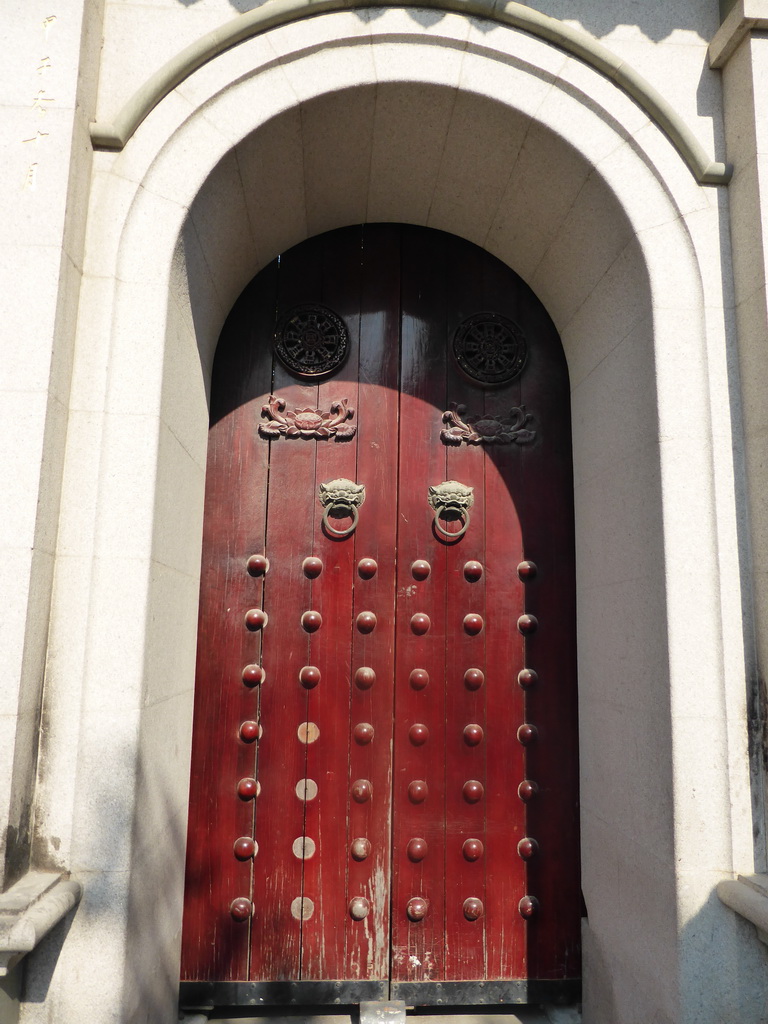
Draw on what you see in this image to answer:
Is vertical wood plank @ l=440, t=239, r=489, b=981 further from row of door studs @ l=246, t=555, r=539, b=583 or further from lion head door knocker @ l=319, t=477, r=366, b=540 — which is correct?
lion head door knocker @ l=319, t=477, r=366, b=540

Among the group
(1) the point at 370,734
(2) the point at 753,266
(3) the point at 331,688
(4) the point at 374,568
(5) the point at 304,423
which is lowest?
(1) the point at 370,734

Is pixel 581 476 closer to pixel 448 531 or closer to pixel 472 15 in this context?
pixel 448 531

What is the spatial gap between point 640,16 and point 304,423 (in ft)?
7.24

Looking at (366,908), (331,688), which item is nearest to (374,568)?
(331,688)

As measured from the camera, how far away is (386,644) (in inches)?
125

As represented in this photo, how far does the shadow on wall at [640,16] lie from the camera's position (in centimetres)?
282

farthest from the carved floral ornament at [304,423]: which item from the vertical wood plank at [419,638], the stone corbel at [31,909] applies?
the stone corbel at [31,909]

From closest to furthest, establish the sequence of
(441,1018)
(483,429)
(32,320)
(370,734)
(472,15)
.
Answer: (32,320)
(472,15)
(441,1018)
(370,734)
(483,429)

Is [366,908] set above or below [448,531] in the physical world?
below

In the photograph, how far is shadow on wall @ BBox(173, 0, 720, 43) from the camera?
9.26ft

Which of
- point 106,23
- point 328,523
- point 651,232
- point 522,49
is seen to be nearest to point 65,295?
point 106,23

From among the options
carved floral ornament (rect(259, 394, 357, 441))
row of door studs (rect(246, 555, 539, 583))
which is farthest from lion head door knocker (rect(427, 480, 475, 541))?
carved floral ornament (rect(259, 394, 357, 441))

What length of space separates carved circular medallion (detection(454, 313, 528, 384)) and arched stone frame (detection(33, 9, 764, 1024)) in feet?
1.18

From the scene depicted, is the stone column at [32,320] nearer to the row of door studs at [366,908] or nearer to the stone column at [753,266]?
the row of door studs at [366,908]
